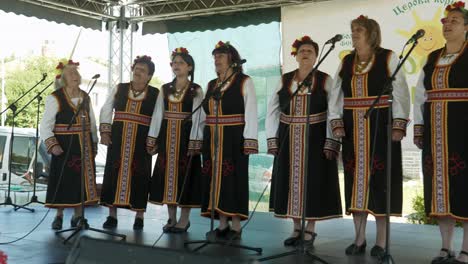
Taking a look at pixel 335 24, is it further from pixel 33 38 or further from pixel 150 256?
pixel 33 38

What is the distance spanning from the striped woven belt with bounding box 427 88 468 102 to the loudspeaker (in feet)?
6.69

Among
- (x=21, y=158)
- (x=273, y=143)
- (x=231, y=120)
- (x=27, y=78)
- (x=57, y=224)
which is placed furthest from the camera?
(x=27, y=78)

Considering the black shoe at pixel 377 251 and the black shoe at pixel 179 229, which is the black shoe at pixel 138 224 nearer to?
the black shoe at pixel 179 229

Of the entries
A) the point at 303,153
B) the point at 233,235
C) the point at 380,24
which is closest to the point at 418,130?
the point at 303,153

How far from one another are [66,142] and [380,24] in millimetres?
3829

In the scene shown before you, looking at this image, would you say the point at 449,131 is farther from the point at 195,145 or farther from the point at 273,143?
the point at 195,145

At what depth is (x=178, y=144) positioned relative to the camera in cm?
507

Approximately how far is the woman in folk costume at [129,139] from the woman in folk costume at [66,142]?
191 millimetres

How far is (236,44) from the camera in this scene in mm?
7977

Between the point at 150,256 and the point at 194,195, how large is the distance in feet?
8.72

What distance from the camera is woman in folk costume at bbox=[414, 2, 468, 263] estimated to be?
3.52m

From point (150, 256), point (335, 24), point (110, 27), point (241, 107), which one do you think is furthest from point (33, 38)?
point (150, 256)

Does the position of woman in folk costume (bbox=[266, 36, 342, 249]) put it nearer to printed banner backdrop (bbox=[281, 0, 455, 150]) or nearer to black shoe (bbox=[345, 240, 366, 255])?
black shoe (bbox=[345, 240, 366, 255])

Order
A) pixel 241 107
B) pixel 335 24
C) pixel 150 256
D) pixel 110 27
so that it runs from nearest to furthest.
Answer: pixel 150 256
pixel 241 107
pixel 335 24
pixel 110 27
